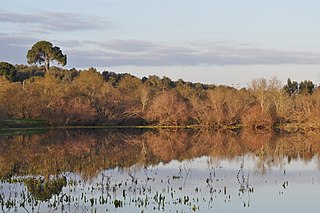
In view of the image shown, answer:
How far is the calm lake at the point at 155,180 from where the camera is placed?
13375mm

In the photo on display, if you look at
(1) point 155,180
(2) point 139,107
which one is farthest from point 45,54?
(1) point 155,180

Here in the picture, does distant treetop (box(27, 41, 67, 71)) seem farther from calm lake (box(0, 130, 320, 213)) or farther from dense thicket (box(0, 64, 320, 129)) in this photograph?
calm lake (box(0, 130, 320, 213))

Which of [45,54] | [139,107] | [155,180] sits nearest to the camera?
[155,180]

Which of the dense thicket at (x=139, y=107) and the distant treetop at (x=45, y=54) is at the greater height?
the distant treetop at (x=45, y=54)

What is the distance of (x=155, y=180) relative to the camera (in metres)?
17.7

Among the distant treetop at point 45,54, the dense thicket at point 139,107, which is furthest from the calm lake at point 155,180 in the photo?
the distant treetop at point 45,54

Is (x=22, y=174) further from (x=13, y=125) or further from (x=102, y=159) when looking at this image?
(x=13, y=125)

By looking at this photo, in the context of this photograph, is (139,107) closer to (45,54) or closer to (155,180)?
(45,54)

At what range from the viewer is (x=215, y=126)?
5538 centimetres

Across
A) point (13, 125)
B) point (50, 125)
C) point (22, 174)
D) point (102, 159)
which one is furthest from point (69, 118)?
point (22, 174)

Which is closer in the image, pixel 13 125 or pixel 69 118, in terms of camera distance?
pixel 13 125

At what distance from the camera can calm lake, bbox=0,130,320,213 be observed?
13.4 meters

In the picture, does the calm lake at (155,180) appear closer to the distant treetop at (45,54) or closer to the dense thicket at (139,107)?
the dense thicket at (139,107)

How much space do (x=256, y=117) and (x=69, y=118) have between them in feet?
65.6
